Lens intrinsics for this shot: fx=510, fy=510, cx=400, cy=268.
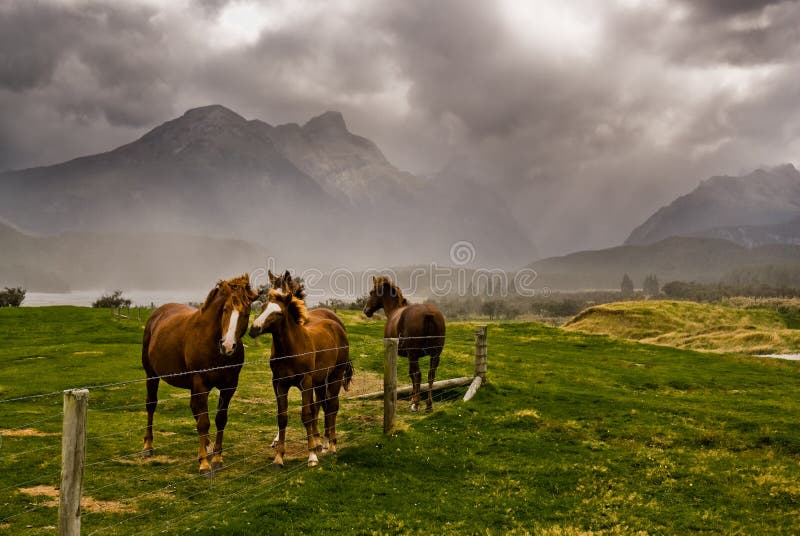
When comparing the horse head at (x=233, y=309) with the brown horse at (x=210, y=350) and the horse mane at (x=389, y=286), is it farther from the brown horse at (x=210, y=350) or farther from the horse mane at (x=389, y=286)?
the horse mane at (x=389, y=286)

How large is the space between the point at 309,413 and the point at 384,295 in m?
9.15

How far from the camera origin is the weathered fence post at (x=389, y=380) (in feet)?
41.0

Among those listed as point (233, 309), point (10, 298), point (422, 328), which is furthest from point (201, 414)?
point (10, 298)

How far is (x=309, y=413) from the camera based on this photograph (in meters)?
11.5

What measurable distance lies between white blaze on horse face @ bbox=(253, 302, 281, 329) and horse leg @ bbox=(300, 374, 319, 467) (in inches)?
66.6

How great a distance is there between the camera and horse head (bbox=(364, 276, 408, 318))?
65.5 ft

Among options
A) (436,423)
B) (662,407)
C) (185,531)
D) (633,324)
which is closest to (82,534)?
(185,531)

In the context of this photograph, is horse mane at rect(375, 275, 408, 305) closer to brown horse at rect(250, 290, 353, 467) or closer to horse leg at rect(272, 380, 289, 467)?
brown horse at rect(250, 290, 353, 467)

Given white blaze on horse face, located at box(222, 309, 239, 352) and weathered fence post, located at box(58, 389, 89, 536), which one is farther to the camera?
white blaze on horse face, located at box(222, 309, 239, 352)

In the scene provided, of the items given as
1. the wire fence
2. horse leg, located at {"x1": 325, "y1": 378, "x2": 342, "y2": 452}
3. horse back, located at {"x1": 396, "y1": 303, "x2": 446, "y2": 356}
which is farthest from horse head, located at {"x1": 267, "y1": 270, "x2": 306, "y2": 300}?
horse back, located at {"x1": 396, "y1": 303, "x2": 446, "y2": 356}

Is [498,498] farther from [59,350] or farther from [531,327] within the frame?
[531,327]

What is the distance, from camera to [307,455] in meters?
12.4

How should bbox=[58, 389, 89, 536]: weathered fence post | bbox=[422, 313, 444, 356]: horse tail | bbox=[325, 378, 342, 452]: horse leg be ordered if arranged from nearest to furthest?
bbox=[58, 389, 89, 536]: weathered fence post < bbox=[325, 378, 342, 452]: horse leg < bbox=[422, 313, 444, 356]: horse tail

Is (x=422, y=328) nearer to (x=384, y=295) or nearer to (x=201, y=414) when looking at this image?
(x=384, y=295)
